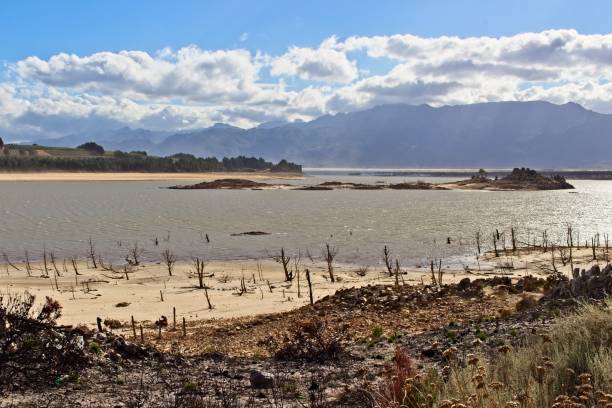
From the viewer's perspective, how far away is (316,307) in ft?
59.9

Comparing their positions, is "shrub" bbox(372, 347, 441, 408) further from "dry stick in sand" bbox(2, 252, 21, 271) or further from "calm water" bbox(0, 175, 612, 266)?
"dry stick in sand" bbox(2, 252, 21, 271)

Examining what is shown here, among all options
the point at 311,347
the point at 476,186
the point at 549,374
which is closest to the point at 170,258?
the point at 311,347

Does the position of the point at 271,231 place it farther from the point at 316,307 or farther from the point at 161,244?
the point at 316,307

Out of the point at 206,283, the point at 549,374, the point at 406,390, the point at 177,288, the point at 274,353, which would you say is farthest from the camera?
the point at 206,283

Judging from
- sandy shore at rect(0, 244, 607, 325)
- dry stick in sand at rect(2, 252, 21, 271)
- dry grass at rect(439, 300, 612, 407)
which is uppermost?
dry grass at rect(439, 300, 612, 407)

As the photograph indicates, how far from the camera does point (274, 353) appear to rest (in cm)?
1270

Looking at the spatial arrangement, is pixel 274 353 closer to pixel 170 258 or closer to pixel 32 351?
pixel 32 351

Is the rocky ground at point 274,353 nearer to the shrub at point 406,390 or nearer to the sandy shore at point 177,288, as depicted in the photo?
the shrub at point 406,390

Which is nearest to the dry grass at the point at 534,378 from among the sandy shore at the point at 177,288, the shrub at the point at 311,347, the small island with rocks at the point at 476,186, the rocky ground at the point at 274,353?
the rocky ground at the point at 274,353

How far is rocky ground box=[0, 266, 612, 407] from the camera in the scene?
8883mm

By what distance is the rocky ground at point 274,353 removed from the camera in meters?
8.88

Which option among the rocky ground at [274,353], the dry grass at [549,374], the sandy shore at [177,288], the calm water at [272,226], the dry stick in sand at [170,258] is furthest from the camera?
the calm water at [272,226]

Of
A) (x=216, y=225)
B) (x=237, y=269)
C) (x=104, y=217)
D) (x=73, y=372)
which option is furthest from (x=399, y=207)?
(x=73, y=372)

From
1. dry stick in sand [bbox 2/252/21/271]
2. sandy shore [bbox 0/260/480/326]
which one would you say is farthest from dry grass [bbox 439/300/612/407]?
dry stick in sand [bbox 2/252/21/271]
